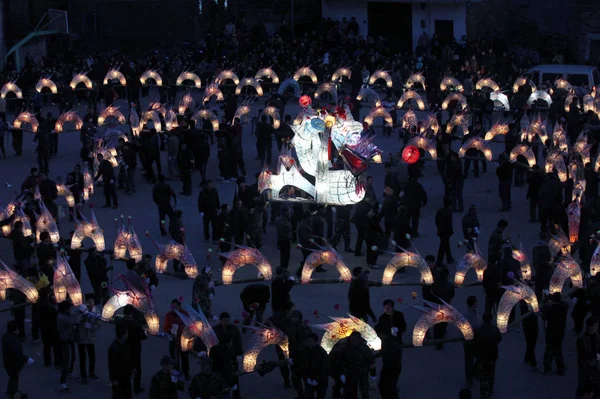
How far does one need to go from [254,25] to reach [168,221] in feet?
69.2

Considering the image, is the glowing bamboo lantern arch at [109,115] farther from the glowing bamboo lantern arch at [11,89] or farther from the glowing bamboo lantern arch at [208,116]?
the glowing bamboo lantern arch at [11,89]

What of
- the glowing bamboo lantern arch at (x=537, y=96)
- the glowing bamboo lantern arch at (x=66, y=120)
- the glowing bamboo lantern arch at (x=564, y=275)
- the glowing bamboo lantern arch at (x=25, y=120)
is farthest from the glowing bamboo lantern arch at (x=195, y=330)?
the glowing bamboo lantern arch at (x=537, y=96)

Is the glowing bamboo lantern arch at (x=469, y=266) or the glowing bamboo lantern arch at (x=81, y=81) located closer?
the glowing bamboo lantern arch at (x=469, y=266)

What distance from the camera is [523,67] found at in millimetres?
37719

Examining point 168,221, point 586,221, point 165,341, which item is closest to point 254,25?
point 168,221

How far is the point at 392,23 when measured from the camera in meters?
43.1

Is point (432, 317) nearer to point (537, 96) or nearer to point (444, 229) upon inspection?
point (444, 229)

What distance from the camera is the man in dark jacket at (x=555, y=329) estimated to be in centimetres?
1703

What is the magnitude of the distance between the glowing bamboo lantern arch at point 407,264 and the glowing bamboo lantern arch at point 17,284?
17.8 feet

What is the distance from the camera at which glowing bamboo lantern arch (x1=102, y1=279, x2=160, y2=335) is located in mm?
17641

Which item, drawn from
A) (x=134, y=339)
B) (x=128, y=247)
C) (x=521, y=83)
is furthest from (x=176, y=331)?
(x=521, y=83)

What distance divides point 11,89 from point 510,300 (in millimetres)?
18814

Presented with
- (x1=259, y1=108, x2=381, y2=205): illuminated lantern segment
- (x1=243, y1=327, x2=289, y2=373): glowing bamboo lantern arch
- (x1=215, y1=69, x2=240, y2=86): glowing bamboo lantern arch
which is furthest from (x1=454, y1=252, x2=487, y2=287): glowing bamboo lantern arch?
(x1=215, y1=69, x2=240, y2=86): glowing bamboo lantern arch

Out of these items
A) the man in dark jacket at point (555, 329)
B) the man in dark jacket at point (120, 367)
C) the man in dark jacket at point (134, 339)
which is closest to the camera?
the man in dark jacket at point (120, 367)
